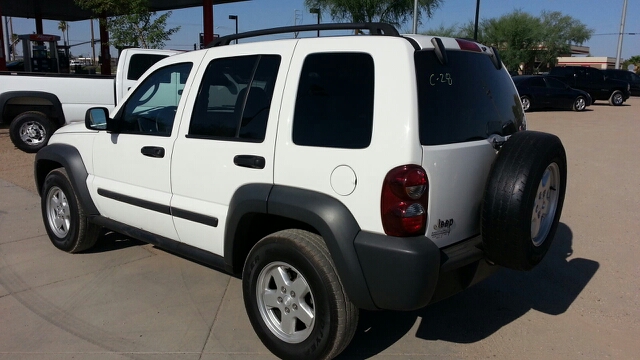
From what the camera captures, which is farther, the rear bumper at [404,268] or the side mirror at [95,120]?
the side mirror at [95,120]

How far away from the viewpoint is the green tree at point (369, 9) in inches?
1085

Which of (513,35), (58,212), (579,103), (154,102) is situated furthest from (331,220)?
(513,35)

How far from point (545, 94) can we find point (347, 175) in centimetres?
2075

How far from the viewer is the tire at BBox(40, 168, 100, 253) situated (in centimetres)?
505

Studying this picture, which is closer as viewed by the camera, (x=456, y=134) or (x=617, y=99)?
(x=456, y=134)

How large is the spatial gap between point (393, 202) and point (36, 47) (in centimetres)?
2428

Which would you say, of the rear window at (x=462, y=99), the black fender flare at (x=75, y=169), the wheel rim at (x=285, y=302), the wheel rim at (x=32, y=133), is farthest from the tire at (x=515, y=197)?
the wheel rim at (x=32, y=133)

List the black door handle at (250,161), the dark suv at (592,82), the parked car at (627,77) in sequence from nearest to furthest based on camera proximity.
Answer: the black door handle at (250,161) < the dark suv at (592,82) < the parked car at (627,77)

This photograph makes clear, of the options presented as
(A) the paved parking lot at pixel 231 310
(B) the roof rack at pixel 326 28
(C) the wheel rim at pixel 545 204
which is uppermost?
(B) the roof rack at pixel 326 28

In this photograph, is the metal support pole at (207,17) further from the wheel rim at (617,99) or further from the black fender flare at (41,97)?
the wheel rim at (617,99)

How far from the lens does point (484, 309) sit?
169 inches

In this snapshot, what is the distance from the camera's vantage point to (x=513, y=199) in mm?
3156

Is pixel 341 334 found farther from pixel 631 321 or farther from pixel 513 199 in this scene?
pixel 631 321

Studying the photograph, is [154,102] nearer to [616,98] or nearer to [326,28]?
[326,28]
